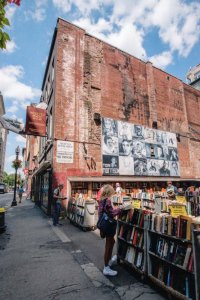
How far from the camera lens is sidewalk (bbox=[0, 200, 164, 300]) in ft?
12.0

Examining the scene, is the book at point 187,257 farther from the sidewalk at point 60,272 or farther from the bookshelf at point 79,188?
the bookshelf at point 79,188

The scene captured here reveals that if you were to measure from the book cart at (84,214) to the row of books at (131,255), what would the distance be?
375 centimetres

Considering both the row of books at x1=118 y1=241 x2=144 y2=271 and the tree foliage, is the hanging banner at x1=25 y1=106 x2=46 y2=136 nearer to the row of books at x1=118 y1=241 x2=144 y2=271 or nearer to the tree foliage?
the tree foliage

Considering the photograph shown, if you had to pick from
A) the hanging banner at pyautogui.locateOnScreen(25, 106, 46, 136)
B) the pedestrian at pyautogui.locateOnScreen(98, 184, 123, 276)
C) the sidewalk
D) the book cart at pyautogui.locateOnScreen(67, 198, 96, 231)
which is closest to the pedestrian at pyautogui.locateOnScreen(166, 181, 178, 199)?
the book cart at pyautogui.locateOnScreen(67, 198, 96, 231)

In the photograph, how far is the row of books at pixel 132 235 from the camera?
14.4ft

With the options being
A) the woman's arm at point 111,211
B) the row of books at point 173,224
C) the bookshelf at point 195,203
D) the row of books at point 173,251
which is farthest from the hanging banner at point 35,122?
the row of books at point 173,251

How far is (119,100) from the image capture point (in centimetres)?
1642

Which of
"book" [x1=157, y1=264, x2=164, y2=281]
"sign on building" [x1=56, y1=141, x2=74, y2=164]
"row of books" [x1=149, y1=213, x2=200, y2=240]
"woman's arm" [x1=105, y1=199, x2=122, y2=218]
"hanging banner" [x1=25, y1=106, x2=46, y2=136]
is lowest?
"book" [x1=157, y1=264, x2=164, y2=281]

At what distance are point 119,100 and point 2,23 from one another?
13221mm

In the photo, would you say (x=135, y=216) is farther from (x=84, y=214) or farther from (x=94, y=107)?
(x=94, y=107)

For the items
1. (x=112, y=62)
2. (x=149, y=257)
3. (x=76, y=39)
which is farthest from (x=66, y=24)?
(x=149, y=257)

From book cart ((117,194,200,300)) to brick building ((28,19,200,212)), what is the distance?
799 cm

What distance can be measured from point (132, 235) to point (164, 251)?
3.37 feet

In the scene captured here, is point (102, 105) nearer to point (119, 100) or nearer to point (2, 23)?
point (119, 100)
